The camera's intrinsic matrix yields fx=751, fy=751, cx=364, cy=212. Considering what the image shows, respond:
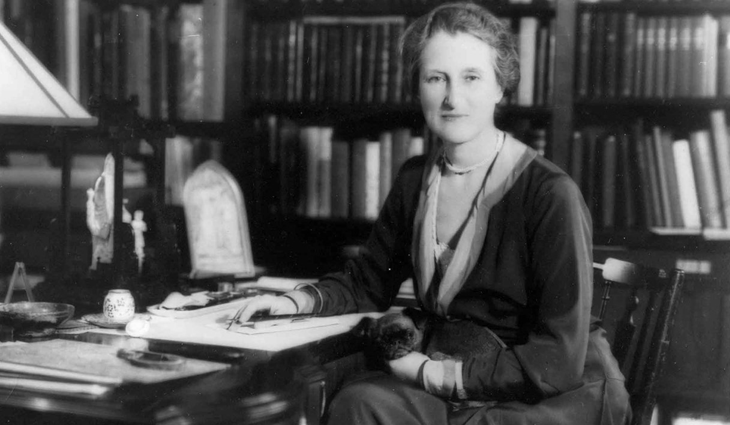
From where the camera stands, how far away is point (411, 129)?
2.34m

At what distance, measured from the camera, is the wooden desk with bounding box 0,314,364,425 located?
964 millimetres

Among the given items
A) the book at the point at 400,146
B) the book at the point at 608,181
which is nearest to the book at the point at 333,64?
the book at the point at 400,146

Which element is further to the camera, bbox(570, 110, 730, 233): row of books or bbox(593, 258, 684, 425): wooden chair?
bbox(570, 110, 730, 233): row of books

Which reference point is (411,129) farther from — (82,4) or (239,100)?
(82,4)

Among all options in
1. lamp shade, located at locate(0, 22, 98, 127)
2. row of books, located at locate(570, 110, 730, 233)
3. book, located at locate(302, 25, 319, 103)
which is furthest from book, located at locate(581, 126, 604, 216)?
lamp shade, located at locate(0, 22, 98, 127)

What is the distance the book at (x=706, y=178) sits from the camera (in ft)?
Answer: 6.78

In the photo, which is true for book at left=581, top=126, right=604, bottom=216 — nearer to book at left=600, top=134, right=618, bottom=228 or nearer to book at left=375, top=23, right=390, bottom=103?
book at left=600, top=134, right=618, bottom=228

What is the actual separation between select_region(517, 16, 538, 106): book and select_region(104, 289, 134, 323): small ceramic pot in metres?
1.27

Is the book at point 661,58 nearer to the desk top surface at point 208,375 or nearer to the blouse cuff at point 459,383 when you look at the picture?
the desk top surface at point 208,375

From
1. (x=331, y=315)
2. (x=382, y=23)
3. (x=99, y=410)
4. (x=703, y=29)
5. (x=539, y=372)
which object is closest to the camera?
(x=99, y=410)

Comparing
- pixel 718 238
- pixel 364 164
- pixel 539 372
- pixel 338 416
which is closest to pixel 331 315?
pixel 338 416

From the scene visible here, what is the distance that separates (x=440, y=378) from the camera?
1.18m

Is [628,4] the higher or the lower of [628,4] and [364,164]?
the higher

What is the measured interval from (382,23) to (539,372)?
1.36 meters
